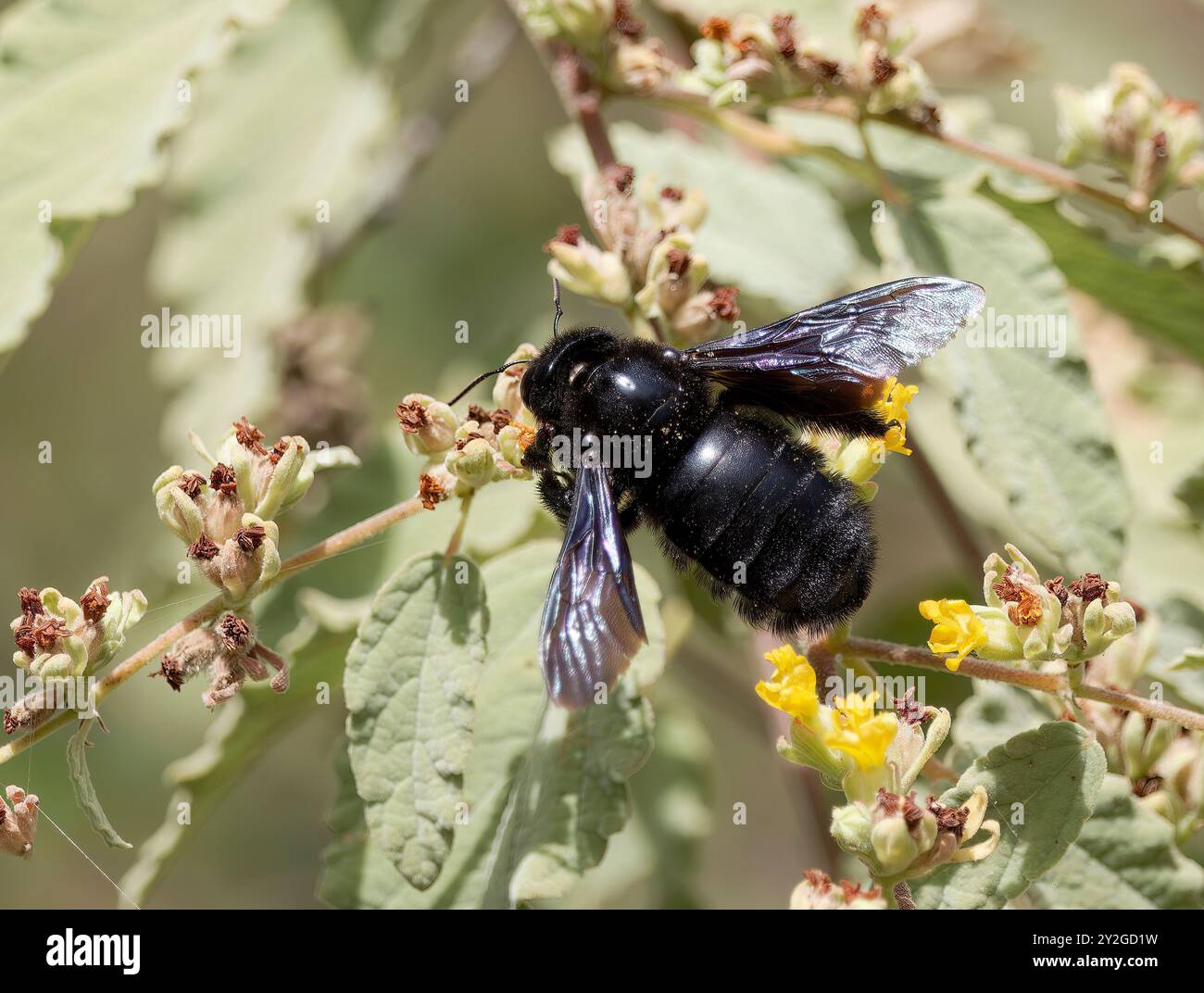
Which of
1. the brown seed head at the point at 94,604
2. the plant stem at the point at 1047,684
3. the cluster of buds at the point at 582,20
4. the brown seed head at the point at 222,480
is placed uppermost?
the cluster of buds at the point at 582,20

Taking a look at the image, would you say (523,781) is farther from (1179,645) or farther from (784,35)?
(784,35)

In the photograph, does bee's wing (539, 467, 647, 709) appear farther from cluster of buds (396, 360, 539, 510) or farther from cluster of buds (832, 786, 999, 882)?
cluster of buds (832, 786, 999, 882)

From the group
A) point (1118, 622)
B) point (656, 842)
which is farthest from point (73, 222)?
point (656, 842)

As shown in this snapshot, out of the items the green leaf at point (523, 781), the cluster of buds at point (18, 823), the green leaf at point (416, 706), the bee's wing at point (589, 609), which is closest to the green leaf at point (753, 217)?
the green leaf at point (523, 781)

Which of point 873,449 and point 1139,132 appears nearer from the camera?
point 873,449

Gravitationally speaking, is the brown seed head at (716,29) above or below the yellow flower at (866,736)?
above

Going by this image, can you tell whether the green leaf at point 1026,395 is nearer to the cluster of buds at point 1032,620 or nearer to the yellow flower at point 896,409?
the yellow flower at point 896,409

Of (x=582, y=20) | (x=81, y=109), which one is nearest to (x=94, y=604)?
(x=81, y=109)
